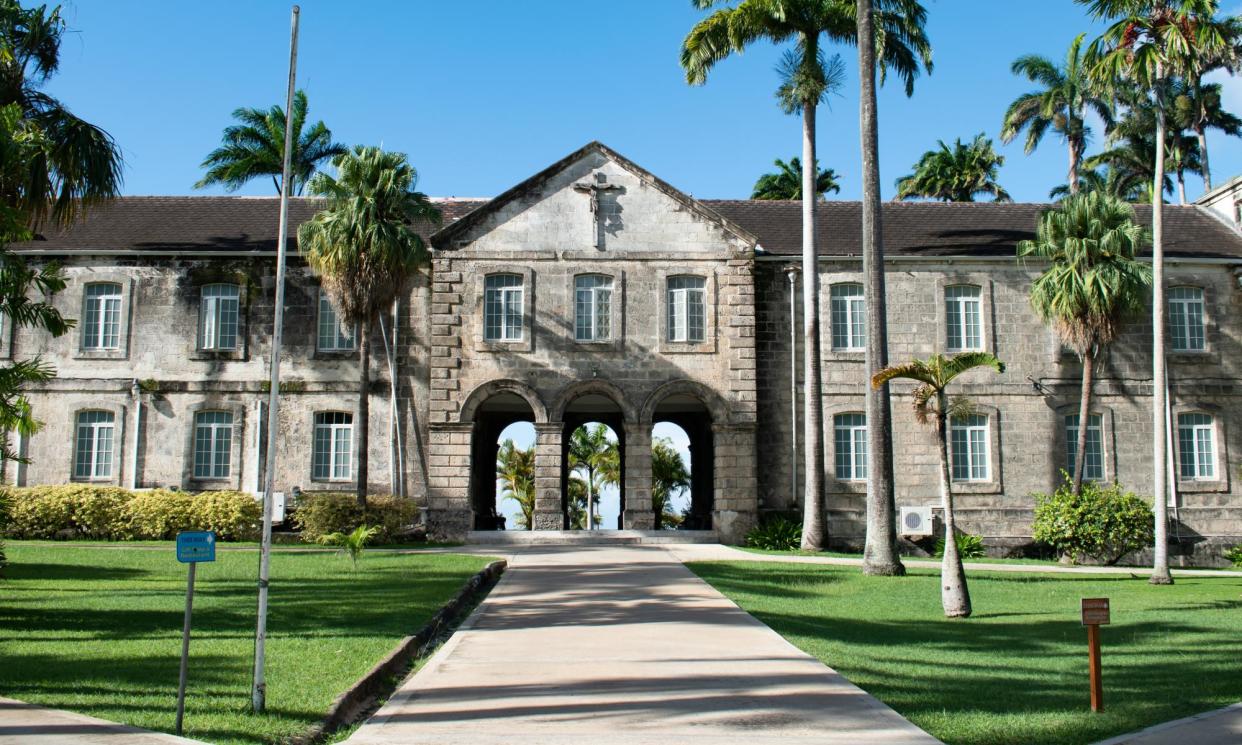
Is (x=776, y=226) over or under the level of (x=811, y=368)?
over

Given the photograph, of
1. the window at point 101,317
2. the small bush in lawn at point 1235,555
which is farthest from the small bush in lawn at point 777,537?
the window at point 101,317

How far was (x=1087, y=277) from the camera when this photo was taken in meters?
24.6

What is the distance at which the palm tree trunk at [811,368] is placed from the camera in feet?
78.1

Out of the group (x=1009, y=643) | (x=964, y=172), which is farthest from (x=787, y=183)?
(x=1009, y=643)

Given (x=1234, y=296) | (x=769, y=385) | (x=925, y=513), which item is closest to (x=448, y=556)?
(x=769, y=385)

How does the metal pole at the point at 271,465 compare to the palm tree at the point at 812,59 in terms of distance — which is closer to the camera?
the metal pole at the point at 271,465

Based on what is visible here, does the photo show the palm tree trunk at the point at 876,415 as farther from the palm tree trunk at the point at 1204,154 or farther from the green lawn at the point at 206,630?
the palm tree trunk at the point at 1204,154

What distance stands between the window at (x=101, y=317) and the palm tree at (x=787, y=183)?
28.2 meters

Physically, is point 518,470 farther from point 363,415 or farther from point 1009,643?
point 1009,643

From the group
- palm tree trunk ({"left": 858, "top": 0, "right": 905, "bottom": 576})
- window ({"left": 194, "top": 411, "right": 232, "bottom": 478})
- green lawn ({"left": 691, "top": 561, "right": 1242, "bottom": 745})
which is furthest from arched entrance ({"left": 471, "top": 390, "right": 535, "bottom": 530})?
palm tree trunk ({"left": 858, "top": 0, "right": 905, "bottom": 576})

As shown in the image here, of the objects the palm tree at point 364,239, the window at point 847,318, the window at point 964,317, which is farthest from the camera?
the window at point 964,317

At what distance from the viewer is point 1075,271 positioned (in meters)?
24.9

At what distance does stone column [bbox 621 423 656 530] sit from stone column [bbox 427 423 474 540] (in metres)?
3.80

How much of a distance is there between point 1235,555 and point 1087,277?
720 centimetres
